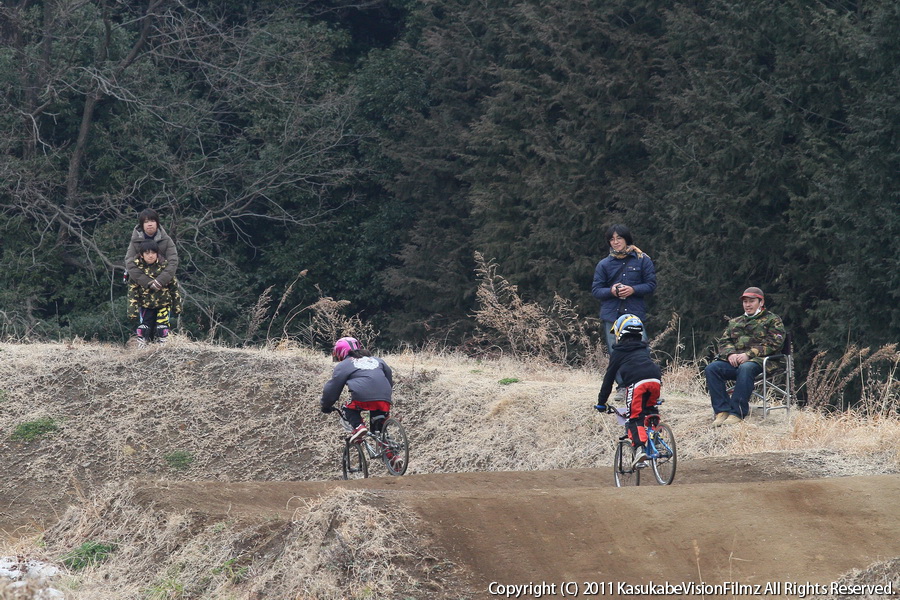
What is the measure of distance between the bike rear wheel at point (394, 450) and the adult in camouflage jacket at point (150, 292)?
14.3ft

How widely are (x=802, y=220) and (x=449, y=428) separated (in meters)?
10.5

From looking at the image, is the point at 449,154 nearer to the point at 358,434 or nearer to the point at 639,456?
the point at 358,434

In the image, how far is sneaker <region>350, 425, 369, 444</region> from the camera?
959 centimetres

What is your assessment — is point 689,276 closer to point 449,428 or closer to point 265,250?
point 449,428

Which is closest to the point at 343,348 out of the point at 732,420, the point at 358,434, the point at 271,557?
the point at 358,434

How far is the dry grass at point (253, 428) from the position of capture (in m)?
8.48

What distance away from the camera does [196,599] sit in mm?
6496

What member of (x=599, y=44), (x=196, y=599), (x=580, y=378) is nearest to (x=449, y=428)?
(x=580, y=378)

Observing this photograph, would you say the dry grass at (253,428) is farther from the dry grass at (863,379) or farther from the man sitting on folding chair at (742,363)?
the dry grass at (863,379)

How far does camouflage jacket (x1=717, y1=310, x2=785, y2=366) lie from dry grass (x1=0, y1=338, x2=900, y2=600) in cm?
70

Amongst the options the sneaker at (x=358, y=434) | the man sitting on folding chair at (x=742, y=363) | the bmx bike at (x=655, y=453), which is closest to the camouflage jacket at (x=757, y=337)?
the man sitting on folding chair at (x=742, y=363)

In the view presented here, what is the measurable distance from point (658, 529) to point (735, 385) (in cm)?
438

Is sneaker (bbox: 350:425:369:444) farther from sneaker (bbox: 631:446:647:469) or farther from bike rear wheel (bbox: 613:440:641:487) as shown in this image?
sneaker (bbox: 631:446:647:469)

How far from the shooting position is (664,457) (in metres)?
8.23
